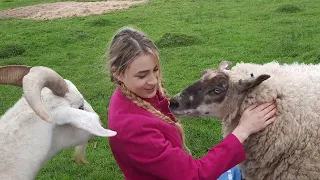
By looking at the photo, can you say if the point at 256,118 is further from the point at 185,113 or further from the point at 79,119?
the point at 79,119

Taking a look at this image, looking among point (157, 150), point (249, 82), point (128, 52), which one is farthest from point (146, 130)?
point (249, 82)

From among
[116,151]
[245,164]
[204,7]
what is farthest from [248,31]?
[116,151]

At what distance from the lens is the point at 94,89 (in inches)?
291

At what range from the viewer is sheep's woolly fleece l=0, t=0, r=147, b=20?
1573 centimetres

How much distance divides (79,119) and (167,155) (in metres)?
0.63

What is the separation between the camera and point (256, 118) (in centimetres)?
301

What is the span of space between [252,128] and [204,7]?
1139 centimetres

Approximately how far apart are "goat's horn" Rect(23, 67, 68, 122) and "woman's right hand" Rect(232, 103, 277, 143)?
1169 millimetres

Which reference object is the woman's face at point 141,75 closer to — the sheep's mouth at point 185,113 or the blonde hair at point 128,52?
the blonde hair at point 128,52

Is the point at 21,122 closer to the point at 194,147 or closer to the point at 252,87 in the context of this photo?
the point at 252,87

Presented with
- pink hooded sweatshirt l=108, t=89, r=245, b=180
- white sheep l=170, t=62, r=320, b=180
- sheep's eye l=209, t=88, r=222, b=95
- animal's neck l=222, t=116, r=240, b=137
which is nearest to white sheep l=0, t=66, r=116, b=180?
pink hooded sweatshirt l=108, t=89, r=245, b=180

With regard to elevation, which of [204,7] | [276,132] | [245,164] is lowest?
[204,7]

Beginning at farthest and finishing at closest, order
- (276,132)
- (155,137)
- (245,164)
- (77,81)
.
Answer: (77,81)
(245,164)
(276,132)
(155,137)

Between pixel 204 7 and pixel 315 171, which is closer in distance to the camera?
pixel 315 171
